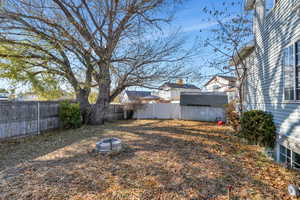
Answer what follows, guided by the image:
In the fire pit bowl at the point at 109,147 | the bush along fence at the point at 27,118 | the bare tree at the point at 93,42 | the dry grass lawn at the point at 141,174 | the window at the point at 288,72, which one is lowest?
the dry grass lawn at the point at 141,174

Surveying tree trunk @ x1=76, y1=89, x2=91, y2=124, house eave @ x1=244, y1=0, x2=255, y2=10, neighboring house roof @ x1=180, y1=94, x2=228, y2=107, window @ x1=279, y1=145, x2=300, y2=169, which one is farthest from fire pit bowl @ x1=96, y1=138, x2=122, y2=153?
neighboring house roof @ x1=180, y1=94, x2=228, y2=107

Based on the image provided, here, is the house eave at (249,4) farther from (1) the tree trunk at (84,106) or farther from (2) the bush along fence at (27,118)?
(2) the bush along fence at (27,118)

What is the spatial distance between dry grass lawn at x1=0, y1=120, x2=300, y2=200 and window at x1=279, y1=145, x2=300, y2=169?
32.6 inches

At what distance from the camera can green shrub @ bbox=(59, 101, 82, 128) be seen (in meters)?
7.48

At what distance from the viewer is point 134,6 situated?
6047 millimetres

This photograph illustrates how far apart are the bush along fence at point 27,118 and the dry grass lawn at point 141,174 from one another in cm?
128

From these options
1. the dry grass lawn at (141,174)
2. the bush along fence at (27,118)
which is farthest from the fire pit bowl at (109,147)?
the bush along fence at (27,118)

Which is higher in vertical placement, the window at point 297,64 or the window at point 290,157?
the window at point 297,64

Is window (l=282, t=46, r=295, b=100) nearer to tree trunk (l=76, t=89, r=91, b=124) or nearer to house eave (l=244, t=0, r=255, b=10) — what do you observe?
Answer: house eave (l=244, t=0, r=255, b=10)

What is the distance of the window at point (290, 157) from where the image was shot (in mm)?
4093

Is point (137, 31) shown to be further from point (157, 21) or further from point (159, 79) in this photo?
point (159, 79)

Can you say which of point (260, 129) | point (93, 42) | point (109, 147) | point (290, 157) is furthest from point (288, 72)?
point (93, 42)

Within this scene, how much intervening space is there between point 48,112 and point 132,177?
20.4 feet

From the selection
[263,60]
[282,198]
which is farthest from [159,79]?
[282,198]
